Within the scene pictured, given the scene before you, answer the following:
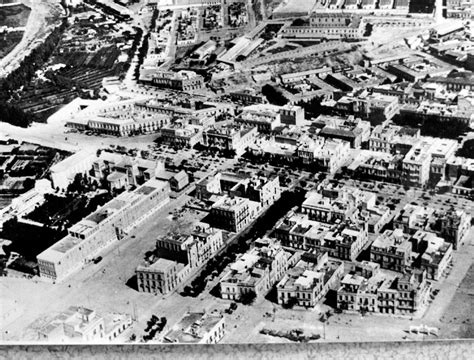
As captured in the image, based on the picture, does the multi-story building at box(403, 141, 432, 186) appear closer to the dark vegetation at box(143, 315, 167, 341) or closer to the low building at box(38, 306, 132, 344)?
the dark vegetation at box(143, 315, 167, 341)

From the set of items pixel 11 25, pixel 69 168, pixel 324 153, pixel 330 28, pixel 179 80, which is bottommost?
pixel 69 168

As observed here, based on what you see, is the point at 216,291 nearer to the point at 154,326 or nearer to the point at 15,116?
the point at 154,326

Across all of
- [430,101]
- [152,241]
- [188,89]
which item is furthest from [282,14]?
[152,241]

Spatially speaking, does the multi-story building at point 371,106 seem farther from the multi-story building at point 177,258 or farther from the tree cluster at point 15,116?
the tree cluster at point 15,116

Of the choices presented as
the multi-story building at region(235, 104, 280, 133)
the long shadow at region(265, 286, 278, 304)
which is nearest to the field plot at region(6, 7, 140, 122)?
the multi-story building at region(235, 104, 280, 133)

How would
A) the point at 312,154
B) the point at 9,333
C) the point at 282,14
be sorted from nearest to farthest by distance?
1. the point at 9,333
2. the point at 312,154
3. the point at 282,14

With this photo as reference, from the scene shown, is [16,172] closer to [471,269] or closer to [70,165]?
[70,165]

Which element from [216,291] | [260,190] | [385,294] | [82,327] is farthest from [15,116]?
[385,294]
